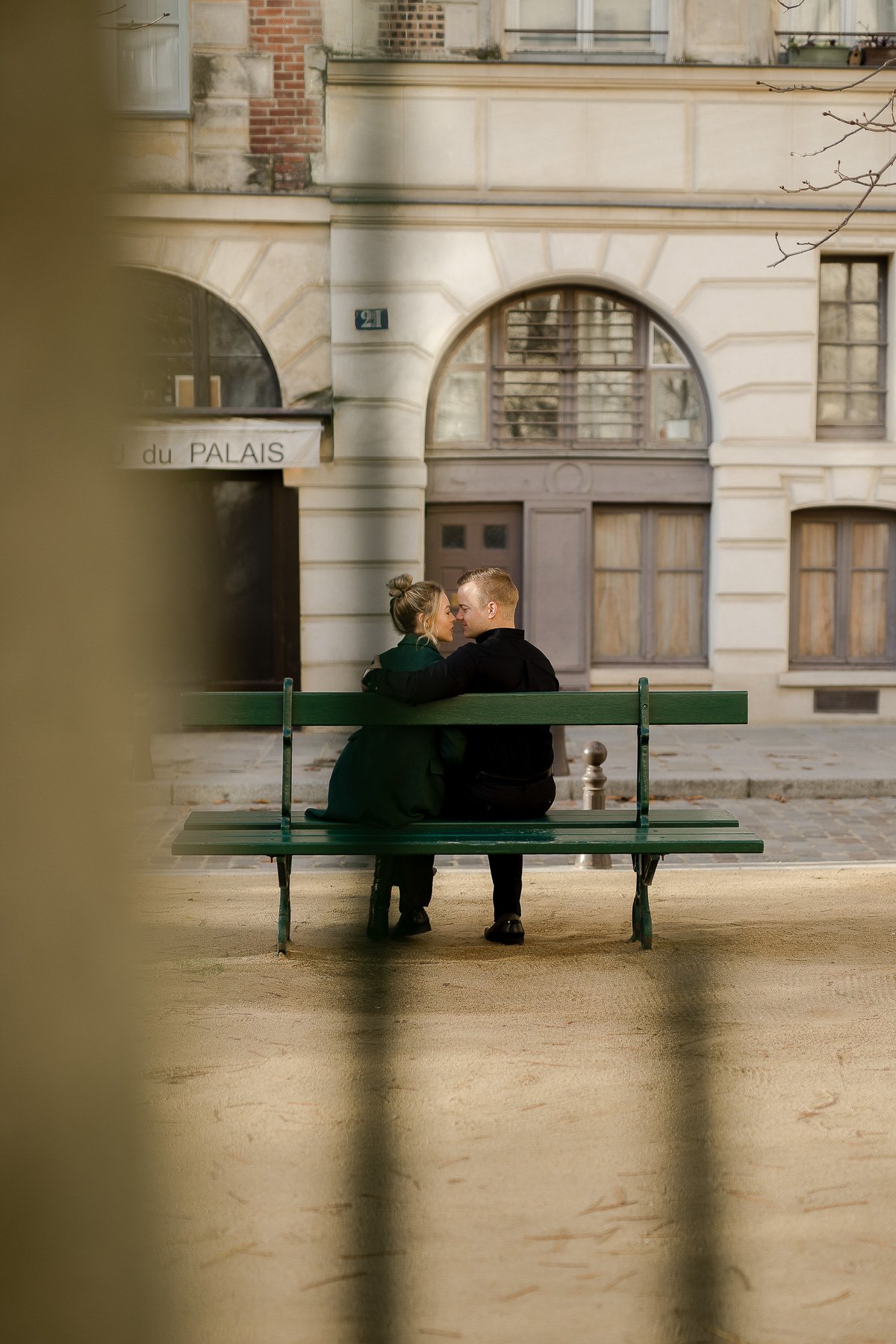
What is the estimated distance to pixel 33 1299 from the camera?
1.24 m

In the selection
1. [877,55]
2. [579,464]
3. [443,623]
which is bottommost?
[443,623]

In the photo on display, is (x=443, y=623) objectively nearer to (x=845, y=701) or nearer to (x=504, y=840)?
(x=504, y=840)

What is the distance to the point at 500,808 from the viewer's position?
5793 mm

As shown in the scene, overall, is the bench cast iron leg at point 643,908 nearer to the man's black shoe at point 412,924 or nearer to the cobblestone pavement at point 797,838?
the man's black shoe at point 412,924

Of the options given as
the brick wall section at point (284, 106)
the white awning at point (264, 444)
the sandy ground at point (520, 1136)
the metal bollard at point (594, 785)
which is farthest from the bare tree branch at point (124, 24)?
the brick wall section at point (284, 106)

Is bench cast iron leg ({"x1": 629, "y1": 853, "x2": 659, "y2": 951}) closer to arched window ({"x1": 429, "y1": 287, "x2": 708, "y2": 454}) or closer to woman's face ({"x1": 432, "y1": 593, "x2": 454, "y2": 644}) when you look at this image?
woman's face ({"x1": 432, "y1": 593, "x2": 454, "y2": 644})

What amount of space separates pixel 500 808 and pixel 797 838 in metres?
3.87

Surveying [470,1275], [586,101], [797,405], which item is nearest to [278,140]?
[586,101]

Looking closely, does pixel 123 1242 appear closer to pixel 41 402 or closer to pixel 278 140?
pixel 41 402

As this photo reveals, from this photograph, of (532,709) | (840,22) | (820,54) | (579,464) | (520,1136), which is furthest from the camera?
(579,464)

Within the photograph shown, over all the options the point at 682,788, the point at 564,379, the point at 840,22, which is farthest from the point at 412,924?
the point at 840,22

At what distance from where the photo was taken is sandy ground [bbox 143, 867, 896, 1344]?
2.66 meters

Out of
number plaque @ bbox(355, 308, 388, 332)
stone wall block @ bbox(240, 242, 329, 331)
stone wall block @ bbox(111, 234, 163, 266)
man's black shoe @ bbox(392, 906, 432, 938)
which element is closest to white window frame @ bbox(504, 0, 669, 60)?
stone wall block @ bbox(240, 242, 329, 331)

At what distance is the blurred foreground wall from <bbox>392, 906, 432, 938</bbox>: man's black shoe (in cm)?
441
